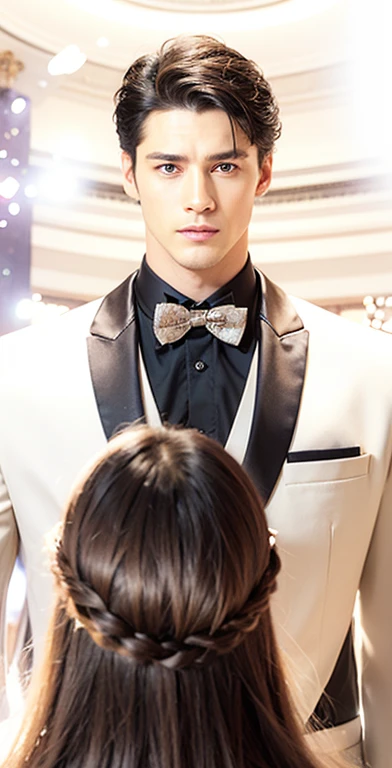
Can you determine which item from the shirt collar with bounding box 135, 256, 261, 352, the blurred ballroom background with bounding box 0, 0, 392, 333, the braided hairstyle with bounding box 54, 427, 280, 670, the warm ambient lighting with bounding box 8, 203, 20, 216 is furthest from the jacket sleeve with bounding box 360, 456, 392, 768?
the warm ambient lighting with bounding box 8, 203, 20, 216

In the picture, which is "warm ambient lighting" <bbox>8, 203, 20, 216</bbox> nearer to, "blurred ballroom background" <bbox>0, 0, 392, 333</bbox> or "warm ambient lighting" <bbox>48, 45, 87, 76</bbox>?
"blurred ballroom background" <bbox>0, 0, 392, 333</bbox>

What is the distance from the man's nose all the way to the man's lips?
0.09ft

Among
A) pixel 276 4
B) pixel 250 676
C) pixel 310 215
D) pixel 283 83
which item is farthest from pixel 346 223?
pixel 250 676

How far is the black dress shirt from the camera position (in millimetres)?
1502

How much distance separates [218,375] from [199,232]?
21cm

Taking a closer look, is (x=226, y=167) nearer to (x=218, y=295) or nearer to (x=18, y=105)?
(x=218, y=295)

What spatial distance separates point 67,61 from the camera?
183 centimetres

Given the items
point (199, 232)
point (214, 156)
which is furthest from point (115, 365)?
point (214, 156)

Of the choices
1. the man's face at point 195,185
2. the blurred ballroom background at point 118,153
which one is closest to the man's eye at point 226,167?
the man's face at point 195,185

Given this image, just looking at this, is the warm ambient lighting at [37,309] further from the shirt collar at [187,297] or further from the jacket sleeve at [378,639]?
the jacket sleeve at [378,639]

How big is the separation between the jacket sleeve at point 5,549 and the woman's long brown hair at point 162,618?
53 centimetres

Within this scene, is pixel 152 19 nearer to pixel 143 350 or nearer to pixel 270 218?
pixel 270 218

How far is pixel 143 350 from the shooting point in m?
1.53

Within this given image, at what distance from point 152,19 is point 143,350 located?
2.21 ft
